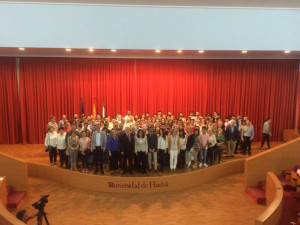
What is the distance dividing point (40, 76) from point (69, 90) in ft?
4.66

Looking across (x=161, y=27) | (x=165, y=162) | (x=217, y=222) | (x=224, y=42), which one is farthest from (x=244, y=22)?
(x=217, y=222)

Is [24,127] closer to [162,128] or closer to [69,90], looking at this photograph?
[69,90]

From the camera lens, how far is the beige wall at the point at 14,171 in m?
7.37

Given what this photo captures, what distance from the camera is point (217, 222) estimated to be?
6105 millimetres

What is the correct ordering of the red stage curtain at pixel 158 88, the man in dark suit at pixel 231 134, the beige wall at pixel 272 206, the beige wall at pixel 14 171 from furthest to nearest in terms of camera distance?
1. the red stage curtain at pixel 158 88
2. the man in dark suit at pixel 231 134
3. the beige wall at pixel 14 171
4. the beige wall at pixel 272 206

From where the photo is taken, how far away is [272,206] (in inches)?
203

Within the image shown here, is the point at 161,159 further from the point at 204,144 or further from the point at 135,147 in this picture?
the point at 204,144

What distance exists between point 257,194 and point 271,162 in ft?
3.75

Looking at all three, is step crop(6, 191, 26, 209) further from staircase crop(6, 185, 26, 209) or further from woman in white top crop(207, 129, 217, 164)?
woman in white top crop(207, 129, 217, 164)

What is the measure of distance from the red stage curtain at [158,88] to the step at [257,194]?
5577 millimetres

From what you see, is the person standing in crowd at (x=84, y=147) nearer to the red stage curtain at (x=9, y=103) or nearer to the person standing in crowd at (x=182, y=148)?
the person standing in crowd at (x=182, y=148)

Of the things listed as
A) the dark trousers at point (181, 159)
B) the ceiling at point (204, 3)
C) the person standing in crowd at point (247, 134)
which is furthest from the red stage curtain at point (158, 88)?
the dark trousers at point (181, 159)

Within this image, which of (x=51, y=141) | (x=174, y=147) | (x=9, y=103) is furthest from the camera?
(x=9, y=103)

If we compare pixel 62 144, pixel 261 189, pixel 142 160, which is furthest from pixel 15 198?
pixel 261 189
